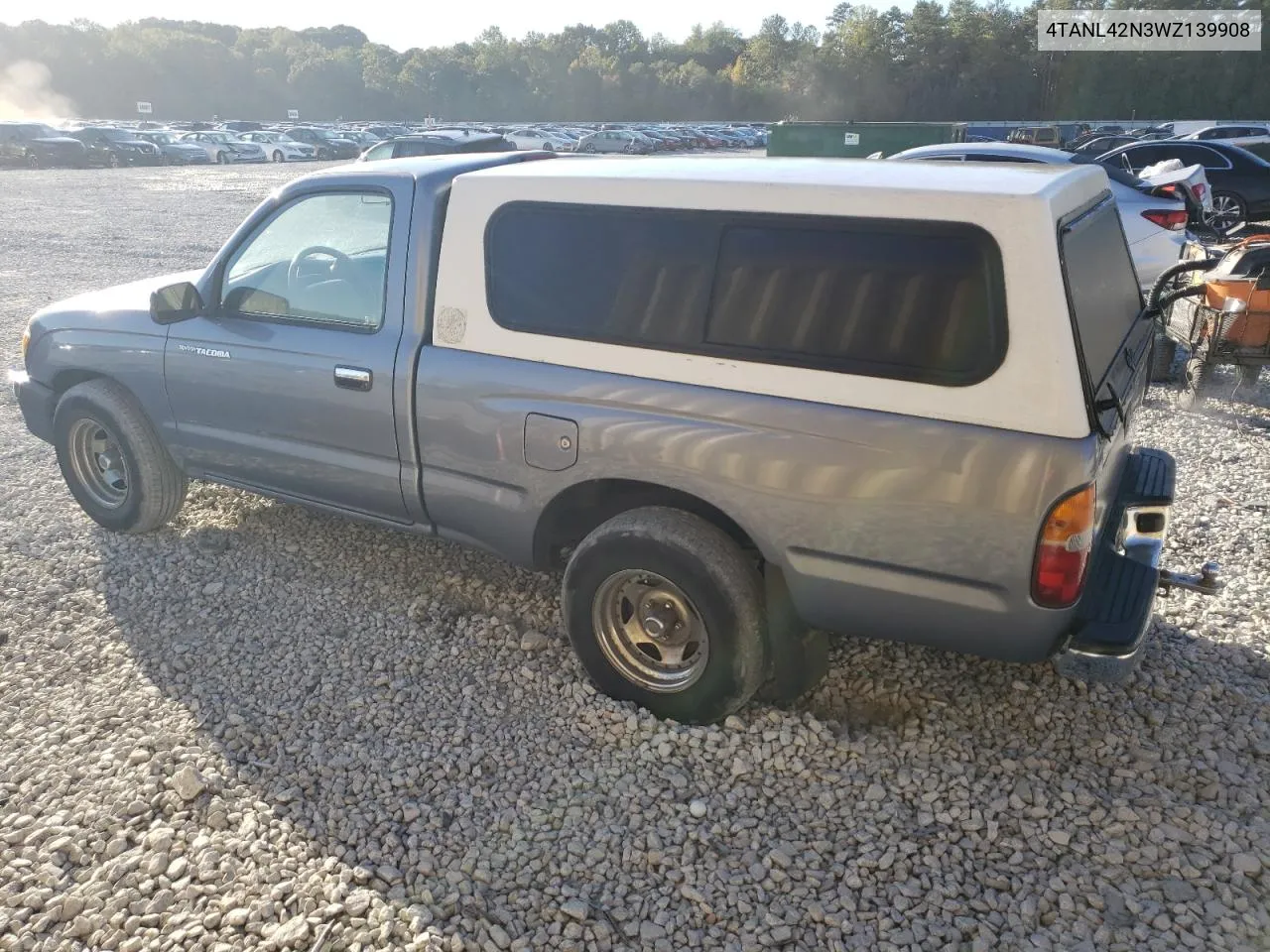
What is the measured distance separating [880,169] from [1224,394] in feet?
17.9

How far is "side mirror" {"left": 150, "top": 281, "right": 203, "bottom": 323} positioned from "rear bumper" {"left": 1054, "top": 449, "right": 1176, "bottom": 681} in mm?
3791

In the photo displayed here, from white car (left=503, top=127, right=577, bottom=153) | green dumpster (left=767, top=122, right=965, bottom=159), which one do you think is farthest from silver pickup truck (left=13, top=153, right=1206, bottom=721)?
white car (left=503, top=127, right=577, bottom=153)

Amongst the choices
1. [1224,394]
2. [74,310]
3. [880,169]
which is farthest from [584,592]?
[1224,394]

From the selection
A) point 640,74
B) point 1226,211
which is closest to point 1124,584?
point 1226,211

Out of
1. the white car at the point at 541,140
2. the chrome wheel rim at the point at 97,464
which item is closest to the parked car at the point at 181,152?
the white car at the point at 541,140

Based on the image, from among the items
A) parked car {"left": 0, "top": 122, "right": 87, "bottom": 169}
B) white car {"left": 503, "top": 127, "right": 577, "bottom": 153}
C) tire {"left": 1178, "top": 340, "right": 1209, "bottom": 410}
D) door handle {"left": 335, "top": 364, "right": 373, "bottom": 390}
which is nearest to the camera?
door handle {"left": 335, "top": 364, "right": 373, "bottom": 390}

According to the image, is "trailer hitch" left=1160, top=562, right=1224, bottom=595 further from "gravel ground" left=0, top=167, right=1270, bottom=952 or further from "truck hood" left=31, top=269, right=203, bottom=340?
"truck hood" left=31, top=269, right=203, bottom=340

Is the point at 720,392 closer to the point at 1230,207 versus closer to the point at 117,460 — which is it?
the point at 117,460

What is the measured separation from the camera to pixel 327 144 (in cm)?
4081

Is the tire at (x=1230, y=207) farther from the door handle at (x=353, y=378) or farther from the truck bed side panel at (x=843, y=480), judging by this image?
the door handle at (x=353, y=378)

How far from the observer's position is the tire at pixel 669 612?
3.11m

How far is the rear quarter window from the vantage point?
2.64 meters

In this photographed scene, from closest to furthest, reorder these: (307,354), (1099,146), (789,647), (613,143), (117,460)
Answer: (789,647)
(307,354)
(117,460)
(1099,146)
(613,143)

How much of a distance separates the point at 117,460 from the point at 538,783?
3.13 m
